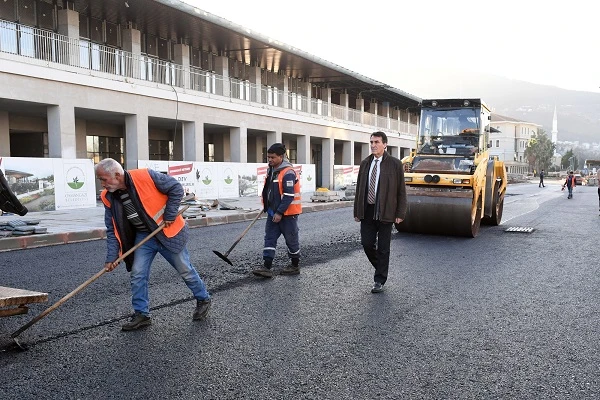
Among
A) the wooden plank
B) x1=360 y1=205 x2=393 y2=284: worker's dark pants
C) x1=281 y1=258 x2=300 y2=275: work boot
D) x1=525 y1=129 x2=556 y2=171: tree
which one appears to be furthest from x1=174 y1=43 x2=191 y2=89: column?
x1=525 y1=129 x2=556 y2=171: tree

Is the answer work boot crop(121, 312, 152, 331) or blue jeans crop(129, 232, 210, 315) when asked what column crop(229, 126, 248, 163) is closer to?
blue jeans crop(129, 232, 210, 315)

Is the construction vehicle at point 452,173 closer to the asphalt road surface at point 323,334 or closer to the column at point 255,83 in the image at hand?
the asphalt road surface at point 323,334

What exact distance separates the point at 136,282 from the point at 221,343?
1.04 meters

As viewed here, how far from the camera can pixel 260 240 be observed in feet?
35.2

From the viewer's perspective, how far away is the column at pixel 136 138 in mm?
20875

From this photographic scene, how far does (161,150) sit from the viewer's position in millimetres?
28344

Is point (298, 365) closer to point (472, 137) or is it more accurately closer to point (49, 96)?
point (472, 137)

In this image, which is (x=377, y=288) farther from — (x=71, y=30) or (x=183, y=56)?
(x=183, y=56)

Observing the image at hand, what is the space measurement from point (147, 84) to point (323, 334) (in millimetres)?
18704

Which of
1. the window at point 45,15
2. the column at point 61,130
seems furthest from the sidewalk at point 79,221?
the window at point 45,15

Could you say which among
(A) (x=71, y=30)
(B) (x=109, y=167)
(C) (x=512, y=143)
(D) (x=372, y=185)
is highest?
(A) (x=71, y=30)

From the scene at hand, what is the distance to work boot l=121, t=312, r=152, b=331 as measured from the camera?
4.72 metres

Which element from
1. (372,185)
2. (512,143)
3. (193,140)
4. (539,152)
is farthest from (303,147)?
(512,143)

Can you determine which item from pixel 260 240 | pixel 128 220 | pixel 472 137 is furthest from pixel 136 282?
pixel 472 137
